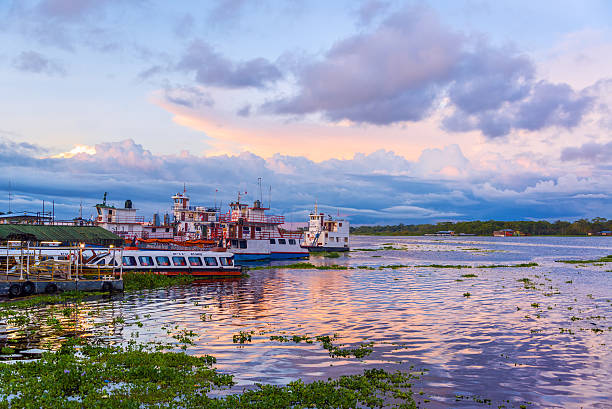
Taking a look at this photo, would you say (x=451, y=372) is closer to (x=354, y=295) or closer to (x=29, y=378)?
(x=29, y=378)

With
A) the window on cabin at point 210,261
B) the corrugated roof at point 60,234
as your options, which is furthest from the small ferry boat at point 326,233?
the window on cabin at point 210,261

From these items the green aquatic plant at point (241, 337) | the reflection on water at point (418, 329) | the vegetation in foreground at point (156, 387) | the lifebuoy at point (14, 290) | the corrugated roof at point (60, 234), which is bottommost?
the reflection on water at point (418, 329)

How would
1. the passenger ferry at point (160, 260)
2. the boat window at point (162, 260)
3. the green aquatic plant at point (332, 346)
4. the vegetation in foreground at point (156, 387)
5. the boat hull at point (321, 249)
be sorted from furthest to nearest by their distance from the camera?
the boat hull at point (321, 249), the boat window at point (162, 260), the passenger ferry at point (160, 260), the green aquatic plant at point (332, 346), the vegetation in foreground at point (156, 387)

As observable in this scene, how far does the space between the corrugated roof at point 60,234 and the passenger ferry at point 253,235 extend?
2007 cm

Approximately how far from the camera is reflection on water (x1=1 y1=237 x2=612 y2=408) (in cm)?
1661

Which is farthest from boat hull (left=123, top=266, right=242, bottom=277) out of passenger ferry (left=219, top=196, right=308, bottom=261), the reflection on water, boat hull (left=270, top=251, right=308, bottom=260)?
boat hull (left=270, top=251, right=308, bottom=260)

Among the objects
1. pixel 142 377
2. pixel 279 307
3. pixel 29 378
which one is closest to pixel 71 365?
pixel 29 378

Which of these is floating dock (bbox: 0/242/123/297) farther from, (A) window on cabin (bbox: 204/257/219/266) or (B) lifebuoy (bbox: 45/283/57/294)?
(A) window on cabin (bbox: 204/257/219/266)

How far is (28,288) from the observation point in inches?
1318

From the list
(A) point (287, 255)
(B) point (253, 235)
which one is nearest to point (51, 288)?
(B) point (253, 235)

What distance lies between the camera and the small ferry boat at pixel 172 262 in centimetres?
4588

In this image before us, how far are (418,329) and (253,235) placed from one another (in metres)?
56.9

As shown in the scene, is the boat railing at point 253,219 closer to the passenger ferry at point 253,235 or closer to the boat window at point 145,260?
the passenger ferry at point 253,235

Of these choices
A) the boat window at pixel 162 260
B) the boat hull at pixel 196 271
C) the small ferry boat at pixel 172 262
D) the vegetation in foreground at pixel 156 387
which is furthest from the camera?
the boat window at pixel 162 260
